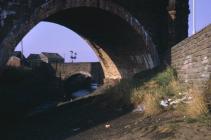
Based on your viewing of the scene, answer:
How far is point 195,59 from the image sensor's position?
10.9 metres

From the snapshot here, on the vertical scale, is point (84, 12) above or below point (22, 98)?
above

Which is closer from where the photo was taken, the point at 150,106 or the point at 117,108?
the point at 150,106

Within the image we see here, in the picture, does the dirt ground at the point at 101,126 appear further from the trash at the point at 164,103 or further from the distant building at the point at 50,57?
the distant building at the point at 50,57

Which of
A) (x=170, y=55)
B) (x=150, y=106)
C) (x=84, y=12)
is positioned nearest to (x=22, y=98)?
(x=84, y=12)

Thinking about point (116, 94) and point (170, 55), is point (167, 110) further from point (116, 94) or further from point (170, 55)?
point (170, 55)

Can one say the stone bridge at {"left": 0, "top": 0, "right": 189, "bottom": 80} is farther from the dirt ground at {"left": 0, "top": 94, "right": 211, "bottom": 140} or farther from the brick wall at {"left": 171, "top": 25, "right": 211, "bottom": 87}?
the brick wall at {"left": 171, "top": 25, "right": 211, "bottom": 87}

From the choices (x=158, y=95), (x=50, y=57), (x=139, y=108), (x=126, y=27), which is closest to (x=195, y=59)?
(x=158, y=95)

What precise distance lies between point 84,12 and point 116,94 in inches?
138

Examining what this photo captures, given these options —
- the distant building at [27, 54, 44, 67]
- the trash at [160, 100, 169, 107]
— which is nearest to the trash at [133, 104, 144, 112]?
the trash at [160, 100, 169, 107]

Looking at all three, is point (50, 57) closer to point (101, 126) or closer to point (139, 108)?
point (139, 108)

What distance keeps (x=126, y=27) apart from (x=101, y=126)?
7.33 metres

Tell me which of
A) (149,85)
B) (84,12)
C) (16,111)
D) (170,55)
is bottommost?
(16,111)

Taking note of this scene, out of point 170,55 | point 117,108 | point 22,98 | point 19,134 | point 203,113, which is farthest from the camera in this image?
point 22,98

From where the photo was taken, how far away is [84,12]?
15.8 metres
